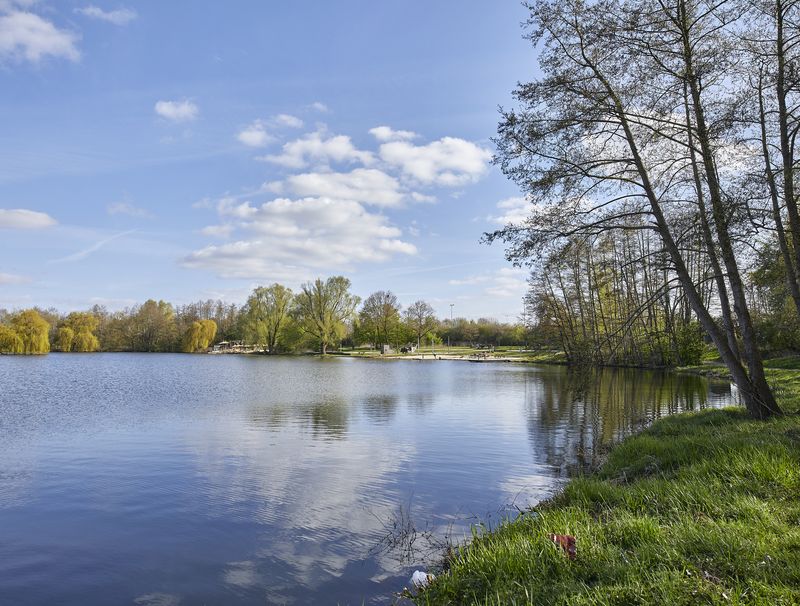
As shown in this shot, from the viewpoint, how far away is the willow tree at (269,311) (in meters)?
85.6

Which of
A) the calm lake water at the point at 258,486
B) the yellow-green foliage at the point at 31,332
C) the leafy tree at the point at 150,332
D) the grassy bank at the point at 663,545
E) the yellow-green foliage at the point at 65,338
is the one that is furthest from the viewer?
the leafy tree at the point at 150,332

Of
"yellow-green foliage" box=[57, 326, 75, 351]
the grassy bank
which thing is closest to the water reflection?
the grassy bank

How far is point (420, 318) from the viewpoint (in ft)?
337

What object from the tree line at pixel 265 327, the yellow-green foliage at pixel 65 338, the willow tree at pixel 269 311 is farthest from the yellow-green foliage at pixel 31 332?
the willow tree at pixel 269 311

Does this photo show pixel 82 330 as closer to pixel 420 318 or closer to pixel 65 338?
pixel 65 338

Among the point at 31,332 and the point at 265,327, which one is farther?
the point at 265,327

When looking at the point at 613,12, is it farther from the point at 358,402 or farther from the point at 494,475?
the point at 358,402

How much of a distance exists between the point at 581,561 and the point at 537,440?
10787 millimetres

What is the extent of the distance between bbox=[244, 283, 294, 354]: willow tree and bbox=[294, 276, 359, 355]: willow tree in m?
3.85

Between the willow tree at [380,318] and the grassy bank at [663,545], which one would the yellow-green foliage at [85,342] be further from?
the grassy bank at [663,545]

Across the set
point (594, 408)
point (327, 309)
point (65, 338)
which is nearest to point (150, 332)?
point (65, 338)

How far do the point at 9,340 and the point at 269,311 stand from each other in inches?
1458

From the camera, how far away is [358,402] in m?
24.5

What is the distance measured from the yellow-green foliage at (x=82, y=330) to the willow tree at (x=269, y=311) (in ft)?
92.2
